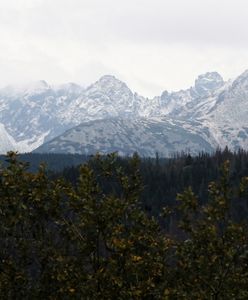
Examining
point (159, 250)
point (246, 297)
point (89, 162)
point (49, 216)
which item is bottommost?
point (246, 297)

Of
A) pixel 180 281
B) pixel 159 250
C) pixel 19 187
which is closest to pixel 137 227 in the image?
pixel 159 250

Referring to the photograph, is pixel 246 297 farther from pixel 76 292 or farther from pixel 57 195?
pixel 57 195

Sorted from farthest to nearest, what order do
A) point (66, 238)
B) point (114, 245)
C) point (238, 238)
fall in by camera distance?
1. point (66, 238)
2. point (238, 238)
3. point (114, 245)

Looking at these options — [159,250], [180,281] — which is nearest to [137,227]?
[159,250]

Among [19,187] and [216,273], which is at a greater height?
[19,187]

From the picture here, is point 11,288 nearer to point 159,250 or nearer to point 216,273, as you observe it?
point 159,250

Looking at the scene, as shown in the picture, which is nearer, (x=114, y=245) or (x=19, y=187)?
(x=114, y=245)

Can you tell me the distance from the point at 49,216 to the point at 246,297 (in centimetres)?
795

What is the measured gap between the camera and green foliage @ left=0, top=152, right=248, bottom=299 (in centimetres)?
2081

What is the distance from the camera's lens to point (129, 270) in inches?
816

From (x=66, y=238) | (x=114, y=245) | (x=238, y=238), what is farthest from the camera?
(x=66, y=238)

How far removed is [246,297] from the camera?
68.0 ft

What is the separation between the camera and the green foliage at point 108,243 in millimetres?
20812

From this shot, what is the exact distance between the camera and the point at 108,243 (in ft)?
67.8
